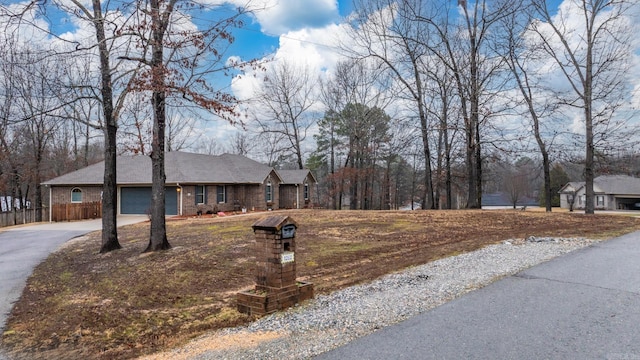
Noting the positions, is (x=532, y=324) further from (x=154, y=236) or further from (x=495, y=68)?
(x=495, y=68)

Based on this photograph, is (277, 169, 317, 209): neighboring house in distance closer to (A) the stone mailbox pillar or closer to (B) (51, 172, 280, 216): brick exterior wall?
(B) (51, 172, 280, 216): brick exterior wall

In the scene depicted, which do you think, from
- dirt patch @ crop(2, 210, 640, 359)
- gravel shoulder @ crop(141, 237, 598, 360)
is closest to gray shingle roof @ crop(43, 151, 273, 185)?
dirt patch @ crop(2, 210, 640, 359)

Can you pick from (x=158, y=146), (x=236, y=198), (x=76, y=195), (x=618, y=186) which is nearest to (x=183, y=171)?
(x=236, y=198)

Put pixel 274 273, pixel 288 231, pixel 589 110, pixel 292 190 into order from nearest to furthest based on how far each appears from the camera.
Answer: pixel 274 273 → pixel 288 231 → pixel 589 110 → pixel 292 190

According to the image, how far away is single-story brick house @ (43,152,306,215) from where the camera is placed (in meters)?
27.6

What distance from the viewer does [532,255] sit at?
873 centimetres

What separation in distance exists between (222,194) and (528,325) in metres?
26.9

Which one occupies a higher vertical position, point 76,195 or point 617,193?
point 76,195

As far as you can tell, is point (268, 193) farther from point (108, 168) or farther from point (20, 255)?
point (108, 168)

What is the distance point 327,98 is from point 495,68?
1808 cm

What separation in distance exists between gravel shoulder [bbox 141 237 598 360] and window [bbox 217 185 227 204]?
75.9 ft

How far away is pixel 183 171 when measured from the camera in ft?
92.8

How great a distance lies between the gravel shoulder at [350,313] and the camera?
4.61 m

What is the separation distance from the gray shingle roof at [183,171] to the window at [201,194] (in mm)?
640
